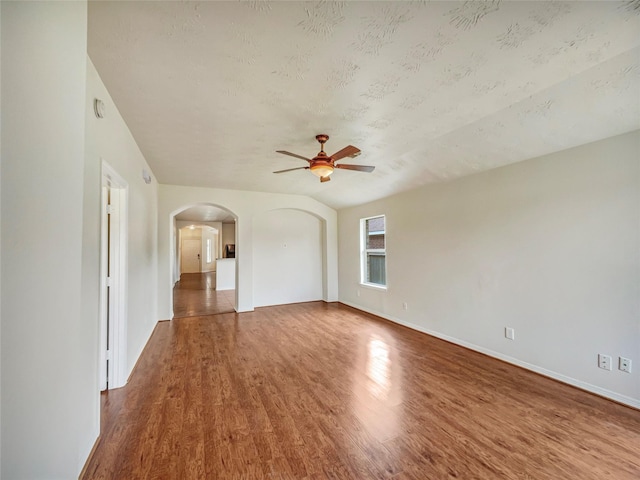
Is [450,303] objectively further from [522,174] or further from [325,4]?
Answer: [325,4]

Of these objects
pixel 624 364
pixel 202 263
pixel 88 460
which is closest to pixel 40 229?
pixel 88 460

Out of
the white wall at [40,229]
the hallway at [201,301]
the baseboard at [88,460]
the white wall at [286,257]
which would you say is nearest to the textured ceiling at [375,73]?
the white wall at [40,229]

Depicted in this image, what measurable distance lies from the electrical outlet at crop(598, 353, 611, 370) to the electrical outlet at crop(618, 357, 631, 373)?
0.22 feet

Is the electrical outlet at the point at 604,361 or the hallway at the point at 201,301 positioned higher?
the electrical outlet at the point at 604,361

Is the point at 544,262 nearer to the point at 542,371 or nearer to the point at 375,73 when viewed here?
the point at 542,371

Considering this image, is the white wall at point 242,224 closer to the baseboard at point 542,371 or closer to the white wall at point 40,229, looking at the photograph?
the baseboard at point 542,371

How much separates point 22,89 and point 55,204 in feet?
1.24

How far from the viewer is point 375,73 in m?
1.83

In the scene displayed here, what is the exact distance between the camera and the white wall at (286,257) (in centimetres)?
609

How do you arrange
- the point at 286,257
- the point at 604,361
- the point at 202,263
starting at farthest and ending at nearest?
the point at 202,263 < the point at 286,257 < the point at 604,361

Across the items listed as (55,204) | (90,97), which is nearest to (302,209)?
(90,97)

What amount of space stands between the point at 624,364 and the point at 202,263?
1442 centimetres

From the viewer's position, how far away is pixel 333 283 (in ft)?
21.4

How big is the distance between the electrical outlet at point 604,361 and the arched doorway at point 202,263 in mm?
5491
